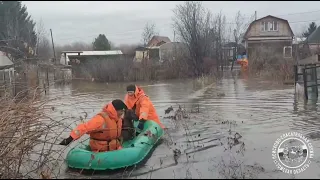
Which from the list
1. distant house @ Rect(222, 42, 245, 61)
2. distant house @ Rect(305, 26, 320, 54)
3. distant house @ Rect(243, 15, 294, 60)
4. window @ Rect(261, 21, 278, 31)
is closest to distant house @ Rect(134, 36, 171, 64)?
distant house @ Rect(222, 42, 245, 61)

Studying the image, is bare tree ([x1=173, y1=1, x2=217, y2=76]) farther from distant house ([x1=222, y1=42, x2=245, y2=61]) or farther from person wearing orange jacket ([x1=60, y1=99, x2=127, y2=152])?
person wearing orange jacket ([x1=60, y1=99, x2=127, y2=152])

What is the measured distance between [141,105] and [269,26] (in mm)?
40141

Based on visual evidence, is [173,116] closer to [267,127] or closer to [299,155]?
[267,127]

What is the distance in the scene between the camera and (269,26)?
4659 centimetres

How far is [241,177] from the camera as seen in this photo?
646 centimetres

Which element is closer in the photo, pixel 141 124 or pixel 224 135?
pixel 141 124

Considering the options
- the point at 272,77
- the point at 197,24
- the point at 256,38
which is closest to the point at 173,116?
the point at 272,77

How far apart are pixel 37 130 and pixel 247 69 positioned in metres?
28.6

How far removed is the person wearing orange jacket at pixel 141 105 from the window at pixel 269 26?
1536 inches

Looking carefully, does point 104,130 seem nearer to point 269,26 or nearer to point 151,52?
point 151,52

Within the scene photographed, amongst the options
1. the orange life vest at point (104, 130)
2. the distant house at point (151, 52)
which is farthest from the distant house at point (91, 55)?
the orange life vest at point (104, 130)

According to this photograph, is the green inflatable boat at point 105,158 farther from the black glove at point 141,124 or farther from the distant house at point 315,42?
the distant house at point 315,42

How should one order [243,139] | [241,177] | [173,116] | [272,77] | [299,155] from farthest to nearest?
[272,77], [173,116], [243,139], [299,155], [241,177]

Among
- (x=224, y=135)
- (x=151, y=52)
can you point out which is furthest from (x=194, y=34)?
(x=224, y=135)
